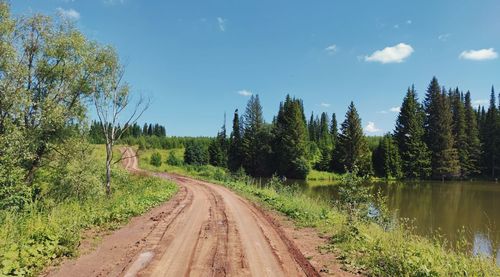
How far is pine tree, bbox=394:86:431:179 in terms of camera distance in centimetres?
6744

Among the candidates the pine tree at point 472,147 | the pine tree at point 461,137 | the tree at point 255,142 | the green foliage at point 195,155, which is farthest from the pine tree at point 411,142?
the green foliage at point 195,155

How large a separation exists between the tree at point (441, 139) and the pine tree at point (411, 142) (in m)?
1.32

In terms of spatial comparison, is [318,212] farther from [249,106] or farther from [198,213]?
[249,106]

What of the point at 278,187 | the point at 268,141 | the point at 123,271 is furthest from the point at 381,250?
the point at 268,141

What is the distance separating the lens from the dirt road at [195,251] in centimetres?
776

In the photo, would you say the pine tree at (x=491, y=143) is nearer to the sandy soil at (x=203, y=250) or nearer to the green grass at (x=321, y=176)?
the green grass at (x=321, y=176)

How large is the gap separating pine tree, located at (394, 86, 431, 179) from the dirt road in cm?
6018

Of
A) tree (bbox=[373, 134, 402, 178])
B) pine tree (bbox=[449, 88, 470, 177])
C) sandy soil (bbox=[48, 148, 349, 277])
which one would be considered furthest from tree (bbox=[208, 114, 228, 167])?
sandy soil (bbox=[48, 148, 349, 277])

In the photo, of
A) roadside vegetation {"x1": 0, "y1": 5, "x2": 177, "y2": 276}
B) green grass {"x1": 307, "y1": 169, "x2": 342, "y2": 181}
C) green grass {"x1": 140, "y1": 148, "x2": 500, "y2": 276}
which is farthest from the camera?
green grass {"x1": 307, "y1": 169, "x2": 342, "y2": 181}

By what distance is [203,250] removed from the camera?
30.9ft

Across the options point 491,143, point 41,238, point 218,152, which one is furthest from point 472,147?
point 41,238

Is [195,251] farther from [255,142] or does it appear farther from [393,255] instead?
[255,142]

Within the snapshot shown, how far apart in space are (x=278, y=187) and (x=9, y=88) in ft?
64.2

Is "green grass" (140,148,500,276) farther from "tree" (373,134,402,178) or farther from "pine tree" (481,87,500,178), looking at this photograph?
"pine tree" (481,87,500,178)
